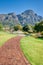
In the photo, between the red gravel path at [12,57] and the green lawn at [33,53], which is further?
the green lawn at [33,53]

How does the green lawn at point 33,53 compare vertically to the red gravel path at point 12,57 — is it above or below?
below

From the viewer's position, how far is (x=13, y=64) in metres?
10.3

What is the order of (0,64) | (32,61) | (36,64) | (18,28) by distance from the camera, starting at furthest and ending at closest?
(18,28), (32,61), (36,64), (0,64)

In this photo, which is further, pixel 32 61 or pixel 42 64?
pixel 32 61

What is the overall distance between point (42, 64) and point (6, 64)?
2.83 meters

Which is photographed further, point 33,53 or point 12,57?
point 33,53

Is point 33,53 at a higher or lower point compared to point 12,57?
lower

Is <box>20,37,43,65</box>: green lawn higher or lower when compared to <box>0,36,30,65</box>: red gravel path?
lower

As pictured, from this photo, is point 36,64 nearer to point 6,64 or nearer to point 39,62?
point 39,62

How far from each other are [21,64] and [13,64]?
0.63 m

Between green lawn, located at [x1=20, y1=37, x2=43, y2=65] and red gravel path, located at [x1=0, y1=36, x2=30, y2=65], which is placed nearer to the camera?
red gravel path, located at [x1=0, y1=36, x2=30, y2=65]

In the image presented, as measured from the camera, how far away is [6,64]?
1020 centimetres

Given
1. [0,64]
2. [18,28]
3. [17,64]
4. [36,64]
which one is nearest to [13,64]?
[17,64]

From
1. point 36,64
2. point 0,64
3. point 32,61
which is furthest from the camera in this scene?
point 32,61
